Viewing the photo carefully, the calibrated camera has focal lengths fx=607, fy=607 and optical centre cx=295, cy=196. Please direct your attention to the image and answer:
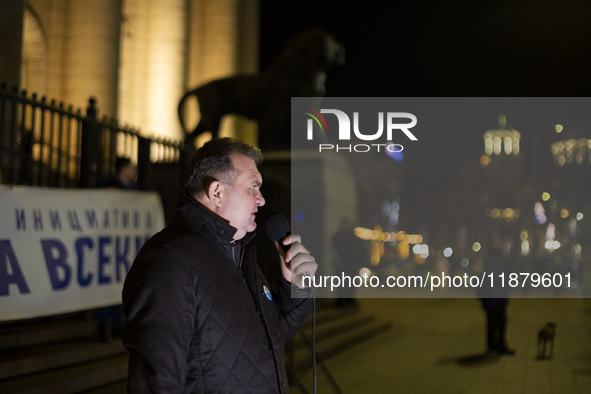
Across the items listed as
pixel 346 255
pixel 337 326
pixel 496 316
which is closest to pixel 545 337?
pixel 496 316

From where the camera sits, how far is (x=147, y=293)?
185 cm

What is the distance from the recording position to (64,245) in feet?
18.0

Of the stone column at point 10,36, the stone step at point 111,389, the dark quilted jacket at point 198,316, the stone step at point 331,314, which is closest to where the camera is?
the dark quilted jacket at point 198,316

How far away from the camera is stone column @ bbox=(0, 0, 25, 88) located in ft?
36.9

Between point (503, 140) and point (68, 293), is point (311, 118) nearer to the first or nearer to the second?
point (68, 293)

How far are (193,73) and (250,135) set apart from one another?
3565mm

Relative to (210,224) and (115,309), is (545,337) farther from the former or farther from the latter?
(210,224)

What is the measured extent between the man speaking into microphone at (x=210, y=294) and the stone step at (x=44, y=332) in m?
4.03

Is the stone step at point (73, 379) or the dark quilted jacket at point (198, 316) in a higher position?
the dark quilted jacket at point (198, 316)

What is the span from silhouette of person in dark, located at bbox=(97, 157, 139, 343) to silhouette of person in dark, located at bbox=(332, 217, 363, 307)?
6159mm

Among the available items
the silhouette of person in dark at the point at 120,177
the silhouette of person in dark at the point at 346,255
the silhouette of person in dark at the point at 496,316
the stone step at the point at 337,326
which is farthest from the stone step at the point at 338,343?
the silhouette of person in dark at the point at 120,177

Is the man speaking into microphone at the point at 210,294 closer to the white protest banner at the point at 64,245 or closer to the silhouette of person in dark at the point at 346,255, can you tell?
the white protest banner at the point at 64,245

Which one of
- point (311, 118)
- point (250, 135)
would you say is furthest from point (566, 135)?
point (311, 118)

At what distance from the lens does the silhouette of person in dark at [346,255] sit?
1223cm
